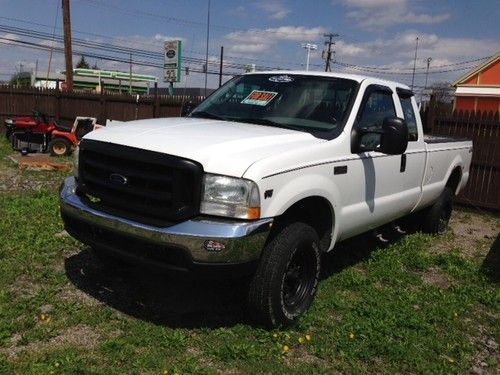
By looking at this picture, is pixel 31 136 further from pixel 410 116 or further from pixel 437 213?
pixel 410 116

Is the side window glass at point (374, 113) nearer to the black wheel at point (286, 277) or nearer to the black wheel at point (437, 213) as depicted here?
the black wheel at point (286, 277)

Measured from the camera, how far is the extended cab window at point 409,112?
221 inches

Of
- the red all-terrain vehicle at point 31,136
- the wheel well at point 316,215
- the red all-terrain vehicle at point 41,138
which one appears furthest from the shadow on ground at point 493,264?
the red all-terrain vehicle at point 31,136

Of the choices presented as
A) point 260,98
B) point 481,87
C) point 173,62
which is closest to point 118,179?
point 260,98

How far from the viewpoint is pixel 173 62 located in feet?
58.2

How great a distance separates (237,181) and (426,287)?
2.77m

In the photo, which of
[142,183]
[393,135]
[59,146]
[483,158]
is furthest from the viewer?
[59,146]

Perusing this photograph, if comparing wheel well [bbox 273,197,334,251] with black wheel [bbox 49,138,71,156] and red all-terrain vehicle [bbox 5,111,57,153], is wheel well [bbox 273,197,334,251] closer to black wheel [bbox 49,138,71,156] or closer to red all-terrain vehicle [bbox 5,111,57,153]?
black wheel [bbox 49,138,71,156]

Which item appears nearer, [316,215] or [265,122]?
[316,215]

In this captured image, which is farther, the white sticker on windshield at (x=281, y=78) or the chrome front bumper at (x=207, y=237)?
the white sticker on windshield at (x=281, y=78)

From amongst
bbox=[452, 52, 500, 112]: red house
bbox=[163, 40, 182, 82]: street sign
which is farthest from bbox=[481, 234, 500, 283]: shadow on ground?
bbox=[452, 52, 500, 112]: red house

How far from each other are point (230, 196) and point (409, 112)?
3.17 meters

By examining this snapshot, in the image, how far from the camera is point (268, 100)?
185 inches

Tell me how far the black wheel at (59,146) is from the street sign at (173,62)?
5.28 meters
